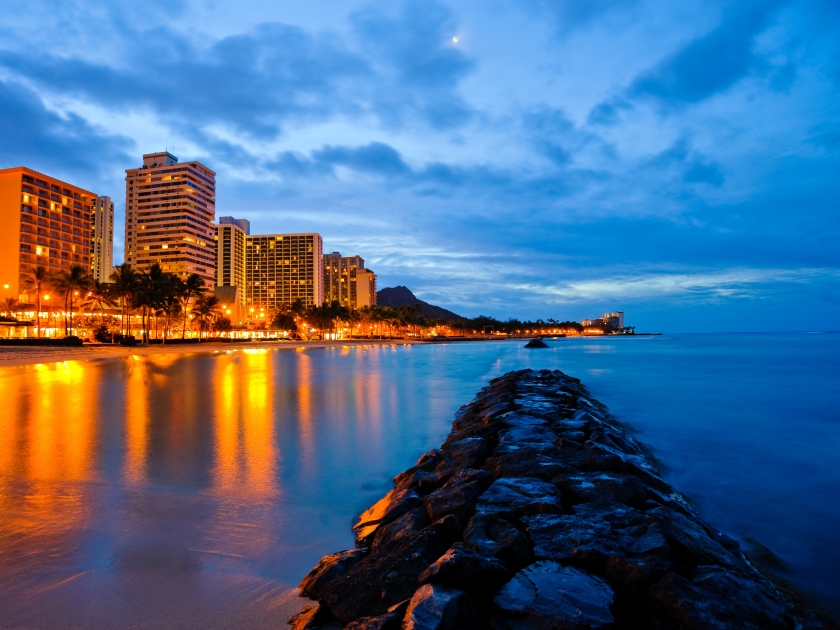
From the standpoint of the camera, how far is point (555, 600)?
3328mm

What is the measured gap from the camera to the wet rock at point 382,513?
17.1 feet

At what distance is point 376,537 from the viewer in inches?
195

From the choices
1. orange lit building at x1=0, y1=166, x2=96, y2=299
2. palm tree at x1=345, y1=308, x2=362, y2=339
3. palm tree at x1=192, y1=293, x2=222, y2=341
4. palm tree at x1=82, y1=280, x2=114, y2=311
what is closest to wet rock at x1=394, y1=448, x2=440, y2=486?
palm tree at x1=192, y1=293, x2=222, y2=341

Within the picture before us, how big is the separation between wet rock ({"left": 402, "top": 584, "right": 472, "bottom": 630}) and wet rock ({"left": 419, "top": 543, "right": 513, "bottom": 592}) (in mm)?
139

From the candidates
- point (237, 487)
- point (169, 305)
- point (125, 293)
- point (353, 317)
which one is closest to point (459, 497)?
point (237, 487)

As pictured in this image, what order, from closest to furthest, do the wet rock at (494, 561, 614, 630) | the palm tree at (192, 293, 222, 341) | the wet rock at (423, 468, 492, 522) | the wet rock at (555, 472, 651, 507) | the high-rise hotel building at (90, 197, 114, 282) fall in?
the wet rock at (494, 561, 614, 630) → the wet rock at (423, 468, 492, 522) → the wet rock at (555, 472, 651, 507) → the palm tree at (192, 293, 222, 341) → the high-rise hotel building at (90, 197, 114, 282)

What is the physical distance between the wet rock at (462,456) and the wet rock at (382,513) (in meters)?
1.06

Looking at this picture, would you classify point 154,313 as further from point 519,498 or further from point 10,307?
point 519,498

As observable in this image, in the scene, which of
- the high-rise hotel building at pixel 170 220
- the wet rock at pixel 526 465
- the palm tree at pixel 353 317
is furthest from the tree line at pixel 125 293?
the wet rock at pixel 526 465

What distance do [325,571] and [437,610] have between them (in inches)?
52.5

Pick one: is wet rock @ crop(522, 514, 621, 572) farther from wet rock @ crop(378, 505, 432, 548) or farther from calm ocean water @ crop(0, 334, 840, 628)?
calm ocean water @ crop(0, 334, 840, 628)

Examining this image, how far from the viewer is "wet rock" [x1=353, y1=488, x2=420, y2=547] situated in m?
5.20

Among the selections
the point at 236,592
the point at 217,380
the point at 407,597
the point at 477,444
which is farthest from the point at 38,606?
the point at 217,380

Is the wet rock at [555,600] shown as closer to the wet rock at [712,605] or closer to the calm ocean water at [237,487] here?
the wet rock at [712,605]
